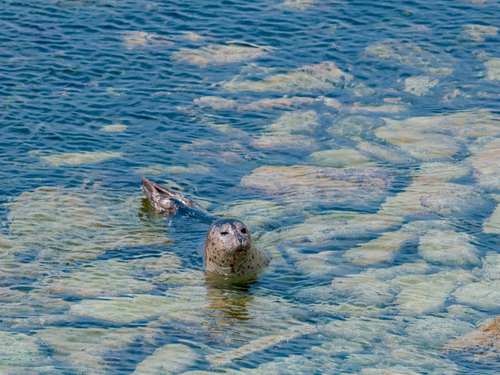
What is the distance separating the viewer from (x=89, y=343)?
5.47 meters

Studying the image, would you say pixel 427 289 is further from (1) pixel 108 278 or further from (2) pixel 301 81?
(2) pixel 301 81

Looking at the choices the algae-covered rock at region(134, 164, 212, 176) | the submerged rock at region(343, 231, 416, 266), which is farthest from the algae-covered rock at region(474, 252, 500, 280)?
the algae-covered rock at region(134, 164, 212, 176)

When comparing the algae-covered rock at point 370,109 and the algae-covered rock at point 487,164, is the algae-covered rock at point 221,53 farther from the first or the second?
the algae-covered rock at point 487,164

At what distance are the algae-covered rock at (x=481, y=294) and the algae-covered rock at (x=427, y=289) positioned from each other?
0.09 m

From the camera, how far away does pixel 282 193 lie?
9.43 metres

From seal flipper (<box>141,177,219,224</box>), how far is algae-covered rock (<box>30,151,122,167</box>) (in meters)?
1.87

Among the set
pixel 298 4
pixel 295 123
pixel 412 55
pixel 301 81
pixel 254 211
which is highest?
pixel 298 4

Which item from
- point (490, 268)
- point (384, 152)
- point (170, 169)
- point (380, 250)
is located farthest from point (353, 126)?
point (490, 268)

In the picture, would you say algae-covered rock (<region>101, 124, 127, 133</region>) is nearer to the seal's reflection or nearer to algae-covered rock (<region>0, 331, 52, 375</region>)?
the seal's reflection

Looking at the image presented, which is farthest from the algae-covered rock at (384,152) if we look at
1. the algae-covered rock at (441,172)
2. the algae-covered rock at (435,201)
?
the algae-covered rock at (435,201)

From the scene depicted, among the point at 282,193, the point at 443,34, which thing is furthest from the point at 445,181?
the point at 443,34

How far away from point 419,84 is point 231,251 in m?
8.46

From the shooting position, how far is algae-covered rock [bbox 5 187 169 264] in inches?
306

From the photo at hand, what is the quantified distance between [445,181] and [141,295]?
519 cm
